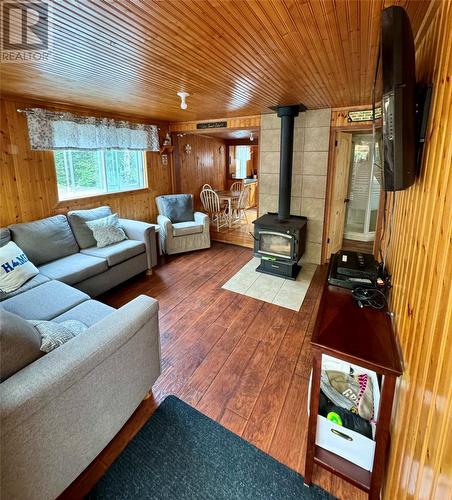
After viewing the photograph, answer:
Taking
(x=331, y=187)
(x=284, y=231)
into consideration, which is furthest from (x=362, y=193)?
A: (x=284, y=231)

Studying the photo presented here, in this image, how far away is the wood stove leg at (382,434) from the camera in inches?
44.8

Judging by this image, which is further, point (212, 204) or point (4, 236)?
point (212, 204)

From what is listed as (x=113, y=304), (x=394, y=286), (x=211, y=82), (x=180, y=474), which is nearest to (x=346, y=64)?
(x=211, y=82)

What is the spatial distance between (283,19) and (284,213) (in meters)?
2.65

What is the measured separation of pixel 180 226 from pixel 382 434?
3938 millimetres

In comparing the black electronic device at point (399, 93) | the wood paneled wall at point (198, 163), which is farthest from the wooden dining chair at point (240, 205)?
the black electronic device at point (399, 93)

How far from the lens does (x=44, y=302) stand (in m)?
2.23

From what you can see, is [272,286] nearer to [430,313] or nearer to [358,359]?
[358,359]

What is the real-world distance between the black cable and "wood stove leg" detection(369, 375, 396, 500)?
1.47ft

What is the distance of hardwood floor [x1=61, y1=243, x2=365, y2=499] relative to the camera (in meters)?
1.63

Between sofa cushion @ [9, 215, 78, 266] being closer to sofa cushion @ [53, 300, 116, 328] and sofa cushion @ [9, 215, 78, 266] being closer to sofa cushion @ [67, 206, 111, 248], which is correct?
sofa cushion @ [67, 206, 111, 248]

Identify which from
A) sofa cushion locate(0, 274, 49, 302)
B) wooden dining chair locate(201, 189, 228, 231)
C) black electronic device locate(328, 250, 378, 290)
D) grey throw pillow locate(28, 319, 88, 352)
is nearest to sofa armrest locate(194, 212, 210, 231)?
wooden dining chair locate(201, 189, 228, 231)

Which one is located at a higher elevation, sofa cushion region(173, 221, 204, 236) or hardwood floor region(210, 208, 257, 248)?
sofa cushion region(173, 221, 204, 236)

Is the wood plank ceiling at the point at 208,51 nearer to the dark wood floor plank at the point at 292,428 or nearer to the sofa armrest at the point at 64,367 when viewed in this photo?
the sofa armrest at the point at 64,367
